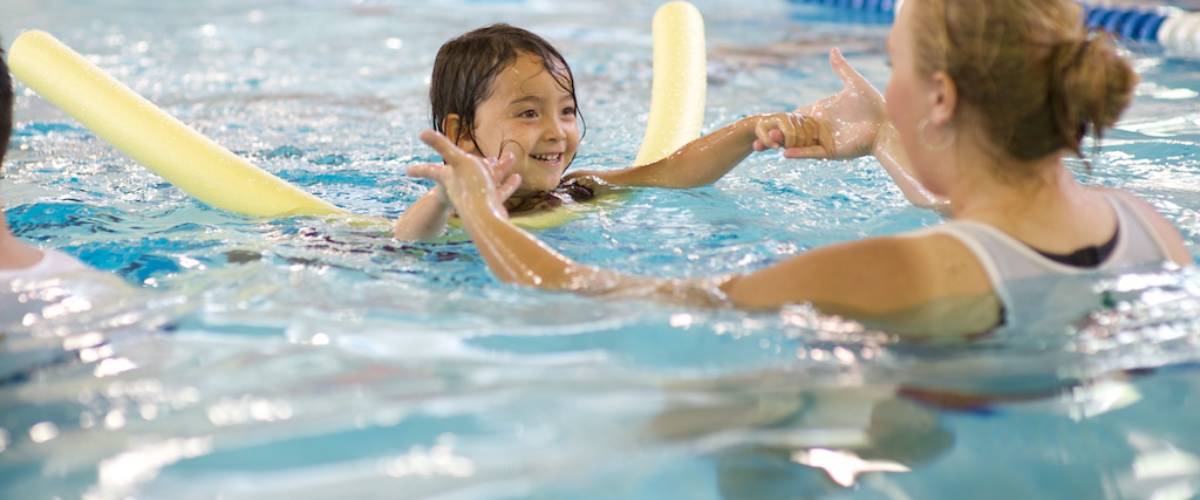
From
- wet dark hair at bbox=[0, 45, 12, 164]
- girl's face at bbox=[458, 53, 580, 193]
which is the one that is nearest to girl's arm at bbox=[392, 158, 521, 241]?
girl's face at bbox=[458, 53, 580, 193]

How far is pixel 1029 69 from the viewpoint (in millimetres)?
2088

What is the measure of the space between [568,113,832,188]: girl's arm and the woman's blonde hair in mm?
1337

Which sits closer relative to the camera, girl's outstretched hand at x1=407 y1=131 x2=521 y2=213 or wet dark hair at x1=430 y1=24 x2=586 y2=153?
girl's outstretched hand at x1=407 y1=131 x2=521 y2=213

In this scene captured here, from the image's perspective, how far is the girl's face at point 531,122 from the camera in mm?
3654

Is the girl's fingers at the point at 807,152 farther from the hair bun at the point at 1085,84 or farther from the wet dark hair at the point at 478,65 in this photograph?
the hair bun at the point at 1085,84

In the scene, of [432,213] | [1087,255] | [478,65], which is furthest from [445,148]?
[1087,255]

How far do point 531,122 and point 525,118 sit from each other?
0.03 meters

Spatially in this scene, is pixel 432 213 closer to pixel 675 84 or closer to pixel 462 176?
pixel 462 176

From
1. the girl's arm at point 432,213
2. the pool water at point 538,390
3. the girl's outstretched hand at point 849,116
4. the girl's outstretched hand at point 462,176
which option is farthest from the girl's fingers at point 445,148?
the girl's outstretched hand at point 849,116

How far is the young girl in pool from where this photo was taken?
3.65 meters

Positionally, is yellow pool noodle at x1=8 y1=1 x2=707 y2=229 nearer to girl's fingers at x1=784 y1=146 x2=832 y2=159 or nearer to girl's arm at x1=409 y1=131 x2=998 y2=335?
girl's fingers at x1=784 y1=146 x2=832 y2=159

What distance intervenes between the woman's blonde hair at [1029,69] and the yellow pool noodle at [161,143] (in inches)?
83.9

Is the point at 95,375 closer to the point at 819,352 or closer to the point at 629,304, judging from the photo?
the point at 629,304

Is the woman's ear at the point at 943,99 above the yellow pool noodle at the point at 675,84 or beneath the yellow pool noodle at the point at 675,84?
above
